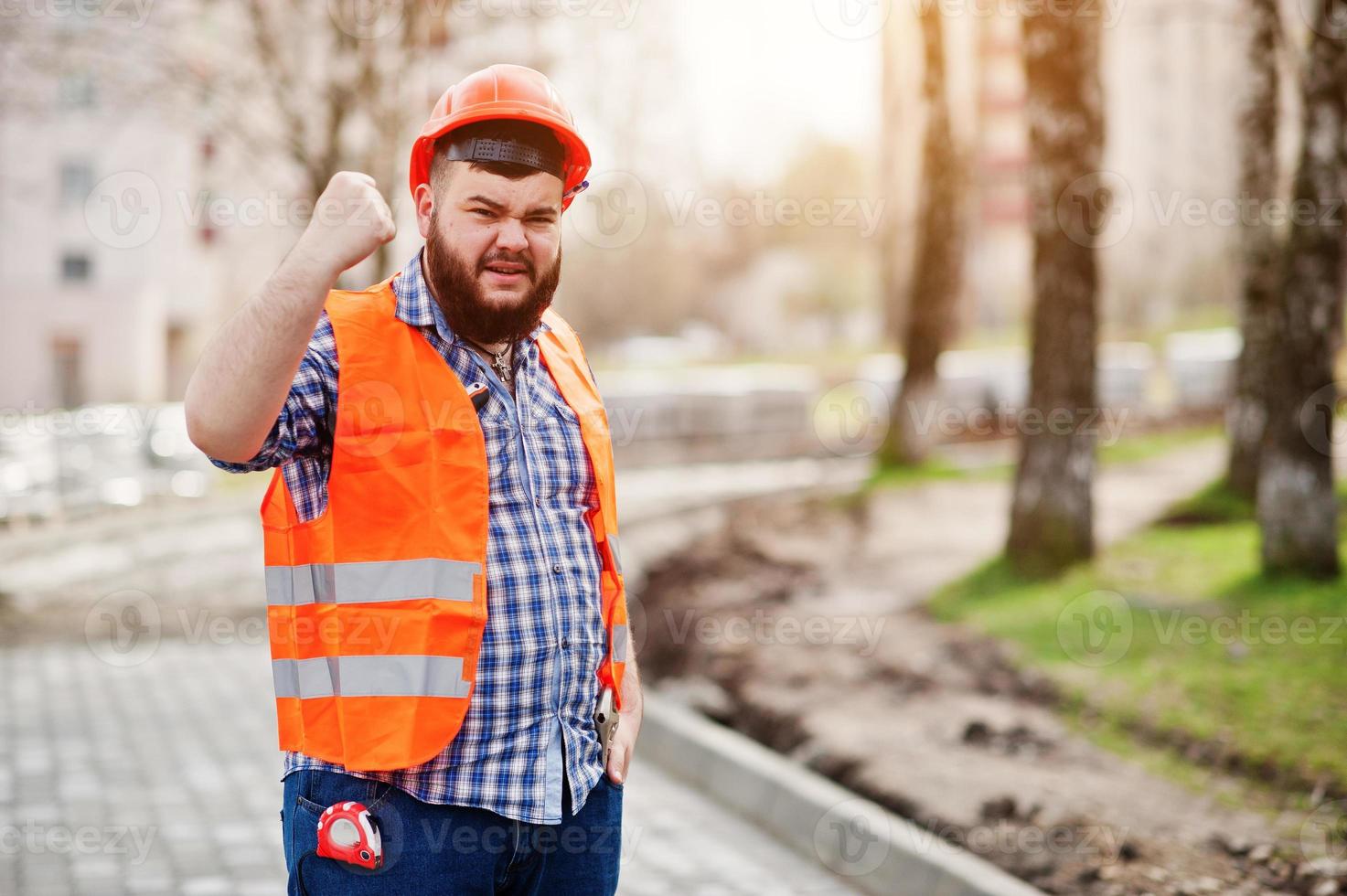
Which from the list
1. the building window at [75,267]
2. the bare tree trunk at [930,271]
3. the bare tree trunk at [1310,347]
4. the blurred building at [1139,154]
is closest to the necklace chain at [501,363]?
the bare tree trunk at [1310,347]

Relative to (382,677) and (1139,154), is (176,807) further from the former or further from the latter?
(1139,154)

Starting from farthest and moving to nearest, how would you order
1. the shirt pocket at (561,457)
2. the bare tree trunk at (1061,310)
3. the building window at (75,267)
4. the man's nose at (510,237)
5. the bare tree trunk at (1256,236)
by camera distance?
the building window at (75,267)
the bare tree trunk at (1256,236)
the bare tree trunk at (1061,310)
the shirt pocket at (561,457)
the man's nose at (510,237)

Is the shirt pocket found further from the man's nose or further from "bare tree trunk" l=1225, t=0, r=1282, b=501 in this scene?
"bare tree trunk" l=1225, t=0, r=1282, b=501

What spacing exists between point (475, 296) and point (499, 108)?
33 centimetres

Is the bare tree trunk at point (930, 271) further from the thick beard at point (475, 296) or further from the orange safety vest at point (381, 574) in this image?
Answer: the orange safety vest at point (381, 574)

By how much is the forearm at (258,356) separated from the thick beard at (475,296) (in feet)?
1.27

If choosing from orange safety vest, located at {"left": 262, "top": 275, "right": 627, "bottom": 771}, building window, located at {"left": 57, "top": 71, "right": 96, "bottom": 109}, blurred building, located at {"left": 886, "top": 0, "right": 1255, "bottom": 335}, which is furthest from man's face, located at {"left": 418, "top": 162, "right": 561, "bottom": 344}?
building window, located at {"left": 57, "top": 71, "right": 96, "bottom": 109}

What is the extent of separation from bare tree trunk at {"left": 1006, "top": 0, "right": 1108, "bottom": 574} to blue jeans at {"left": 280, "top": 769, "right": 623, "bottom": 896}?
828 centimetres

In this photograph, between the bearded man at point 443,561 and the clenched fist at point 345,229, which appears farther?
the bearded man at point 443,561

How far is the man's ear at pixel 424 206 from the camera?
2.66 meters

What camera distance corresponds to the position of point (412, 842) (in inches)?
98.4

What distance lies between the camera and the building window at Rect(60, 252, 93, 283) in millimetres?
39094

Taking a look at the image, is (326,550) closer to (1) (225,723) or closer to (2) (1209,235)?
(1) (225,723)

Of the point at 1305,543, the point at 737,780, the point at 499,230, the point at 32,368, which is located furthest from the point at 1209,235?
the point at 499,230
